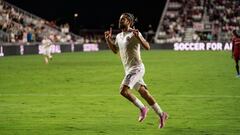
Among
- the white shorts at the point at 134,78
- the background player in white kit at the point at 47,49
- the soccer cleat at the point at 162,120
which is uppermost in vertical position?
the white shorts at the point at 134,78

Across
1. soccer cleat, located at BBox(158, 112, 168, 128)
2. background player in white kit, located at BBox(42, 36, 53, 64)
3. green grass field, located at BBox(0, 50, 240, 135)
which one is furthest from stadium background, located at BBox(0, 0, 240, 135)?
background player in white kit, located at BBox(42, 36, 53, 64)

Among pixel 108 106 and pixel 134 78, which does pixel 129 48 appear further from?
pixel 108 106

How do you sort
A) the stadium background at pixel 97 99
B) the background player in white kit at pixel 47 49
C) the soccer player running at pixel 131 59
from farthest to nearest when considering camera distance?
the background player in white kit at pixel 47 49, the stadium background at pixel 97 99, the soccer player running at pixel 131 59

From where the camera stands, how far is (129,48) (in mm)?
11227

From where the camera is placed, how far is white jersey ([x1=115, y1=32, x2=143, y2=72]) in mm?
11164

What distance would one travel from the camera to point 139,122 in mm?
11867

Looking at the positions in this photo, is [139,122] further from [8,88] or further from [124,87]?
[8,88]

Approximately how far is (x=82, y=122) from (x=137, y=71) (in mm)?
1760

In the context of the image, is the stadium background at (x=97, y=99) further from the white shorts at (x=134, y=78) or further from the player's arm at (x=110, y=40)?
the player's arm at (x=110, y=40)

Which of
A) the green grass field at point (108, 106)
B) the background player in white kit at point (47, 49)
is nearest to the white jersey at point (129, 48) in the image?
the green grass field at point (108, 106)

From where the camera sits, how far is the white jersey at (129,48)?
36.6 ft

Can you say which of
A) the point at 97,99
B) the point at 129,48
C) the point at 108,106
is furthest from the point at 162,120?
the point at 97,99

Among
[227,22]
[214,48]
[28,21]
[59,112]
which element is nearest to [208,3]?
[227,22]

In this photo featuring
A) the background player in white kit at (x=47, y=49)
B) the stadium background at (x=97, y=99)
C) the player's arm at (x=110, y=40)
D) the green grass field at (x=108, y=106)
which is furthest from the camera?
the background player in white kit at (x=47, y=49)
